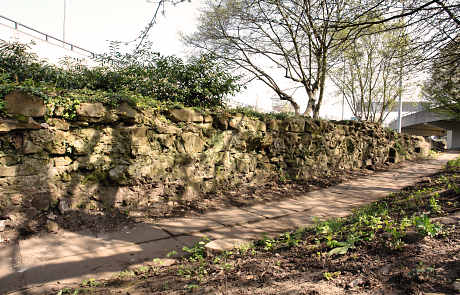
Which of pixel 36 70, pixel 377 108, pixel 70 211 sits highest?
pixel 377 108

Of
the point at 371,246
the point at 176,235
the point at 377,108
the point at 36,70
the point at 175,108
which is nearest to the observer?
the point at 371,246

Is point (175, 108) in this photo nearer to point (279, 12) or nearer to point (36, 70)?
point (36, 70)

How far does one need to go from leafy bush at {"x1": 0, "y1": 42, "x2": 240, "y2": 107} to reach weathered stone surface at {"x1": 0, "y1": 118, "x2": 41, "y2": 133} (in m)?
2.22

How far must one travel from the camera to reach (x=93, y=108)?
405cm

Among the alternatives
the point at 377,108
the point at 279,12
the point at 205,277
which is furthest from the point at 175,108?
the point at 377,108

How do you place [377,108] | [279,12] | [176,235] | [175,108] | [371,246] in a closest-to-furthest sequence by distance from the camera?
[371,246] → [176,235] → [175,108] → [279,12] → [377,108]

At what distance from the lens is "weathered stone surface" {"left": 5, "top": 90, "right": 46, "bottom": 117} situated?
3.41 metres

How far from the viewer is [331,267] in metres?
1.97

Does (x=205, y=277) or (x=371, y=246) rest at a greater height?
(x=371, y=246)

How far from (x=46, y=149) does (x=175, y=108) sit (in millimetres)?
2182

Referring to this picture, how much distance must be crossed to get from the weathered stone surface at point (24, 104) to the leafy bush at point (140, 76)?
82.4 inches

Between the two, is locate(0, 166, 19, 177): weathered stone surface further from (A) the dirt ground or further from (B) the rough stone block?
(B) the rough stone block

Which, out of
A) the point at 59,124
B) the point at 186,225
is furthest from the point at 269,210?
the point at 59,124

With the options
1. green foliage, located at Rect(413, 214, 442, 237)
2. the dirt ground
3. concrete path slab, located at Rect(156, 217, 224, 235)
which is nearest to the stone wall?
the dirt ground
